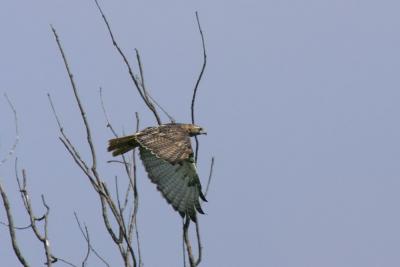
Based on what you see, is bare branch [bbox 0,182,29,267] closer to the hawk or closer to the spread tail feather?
the hawk

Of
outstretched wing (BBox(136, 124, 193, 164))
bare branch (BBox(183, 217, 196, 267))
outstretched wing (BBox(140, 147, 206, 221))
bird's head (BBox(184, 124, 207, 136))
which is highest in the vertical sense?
bird's head (BBox(184, 124, 207, 136))

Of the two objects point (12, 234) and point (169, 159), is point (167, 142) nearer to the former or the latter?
point (169, 159)

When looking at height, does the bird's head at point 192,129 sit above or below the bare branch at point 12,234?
above

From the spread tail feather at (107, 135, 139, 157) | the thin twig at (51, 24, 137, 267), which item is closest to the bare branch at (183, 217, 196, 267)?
the thin twig at (51, 24, 137, 267)

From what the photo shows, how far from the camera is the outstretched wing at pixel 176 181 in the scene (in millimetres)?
7234

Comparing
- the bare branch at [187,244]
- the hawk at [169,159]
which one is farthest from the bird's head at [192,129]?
the bare branch at [187,244]

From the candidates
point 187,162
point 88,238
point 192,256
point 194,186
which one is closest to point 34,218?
point 88,238

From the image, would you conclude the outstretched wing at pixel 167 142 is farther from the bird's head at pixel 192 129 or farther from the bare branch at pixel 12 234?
the bare branch at pixel 12 234

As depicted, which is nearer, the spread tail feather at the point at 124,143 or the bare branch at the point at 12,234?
the bare branch at the point at 12,234

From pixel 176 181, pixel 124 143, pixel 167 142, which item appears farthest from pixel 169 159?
pixel 124 143

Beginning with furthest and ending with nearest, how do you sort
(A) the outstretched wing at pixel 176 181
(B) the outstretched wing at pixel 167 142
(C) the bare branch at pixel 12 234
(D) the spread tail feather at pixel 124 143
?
(D) the spread tail feather at pixel 124 143
(B) the outstretched wing at pixel 167 142
(A) the outstretched wing at pixel 176 181
(C) the bare branch at pixel 12 234

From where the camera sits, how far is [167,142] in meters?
8.16

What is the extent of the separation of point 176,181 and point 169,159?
0.79 feet

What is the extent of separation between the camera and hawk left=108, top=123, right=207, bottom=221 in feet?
24.7
